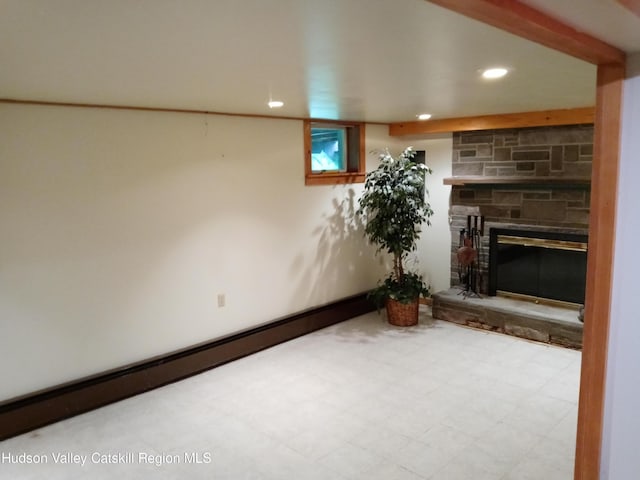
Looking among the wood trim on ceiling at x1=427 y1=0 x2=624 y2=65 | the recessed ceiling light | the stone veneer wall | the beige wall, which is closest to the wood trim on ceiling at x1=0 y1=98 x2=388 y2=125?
the beige wall

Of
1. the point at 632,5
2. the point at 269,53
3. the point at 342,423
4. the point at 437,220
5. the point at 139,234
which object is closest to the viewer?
the point at 632,5

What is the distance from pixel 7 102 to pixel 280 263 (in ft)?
8.25

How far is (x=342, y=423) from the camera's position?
310 cm

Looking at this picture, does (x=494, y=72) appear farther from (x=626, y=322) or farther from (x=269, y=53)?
(x=626, y=322)

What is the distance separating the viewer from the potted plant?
4816 mm

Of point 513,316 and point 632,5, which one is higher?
point 632,5

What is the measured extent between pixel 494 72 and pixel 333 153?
294cm

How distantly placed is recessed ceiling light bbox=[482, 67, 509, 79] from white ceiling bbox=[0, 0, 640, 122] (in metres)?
0.06

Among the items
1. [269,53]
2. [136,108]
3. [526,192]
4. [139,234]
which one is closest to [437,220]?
[526,192]

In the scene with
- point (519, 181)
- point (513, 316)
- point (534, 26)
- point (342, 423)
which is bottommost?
point (342, 423)

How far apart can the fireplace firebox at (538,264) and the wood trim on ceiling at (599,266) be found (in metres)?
3.23

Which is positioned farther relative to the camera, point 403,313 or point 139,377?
point 403,313

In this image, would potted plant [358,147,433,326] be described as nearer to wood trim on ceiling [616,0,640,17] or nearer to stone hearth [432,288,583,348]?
stone hearth [432,288,583,348]

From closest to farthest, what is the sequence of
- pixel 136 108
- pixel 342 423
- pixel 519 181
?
pixel 342 423, pixel 136 108, pixel 519 181
